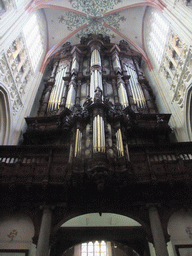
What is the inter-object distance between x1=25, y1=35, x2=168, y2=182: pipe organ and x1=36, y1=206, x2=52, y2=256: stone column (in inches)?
53.4

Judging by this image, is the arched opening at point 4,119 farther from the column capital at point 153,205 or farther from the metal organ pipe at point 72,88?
the column capital at point 153,205

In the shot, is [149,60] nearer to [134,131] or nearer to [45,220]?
[134,131]

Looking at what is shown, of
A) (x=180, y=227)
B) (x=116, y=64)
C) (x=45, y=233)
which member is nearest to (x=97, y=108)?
(x=45, y=233)

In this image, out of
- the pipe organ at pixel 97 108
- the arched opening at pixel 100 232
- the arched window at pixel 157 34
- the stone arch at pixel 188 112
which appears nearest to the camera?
the pipe organ at pixel 97 108

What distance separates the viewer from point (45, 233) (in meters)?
5.19

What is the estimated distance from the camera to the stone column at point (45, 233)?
4.90 m

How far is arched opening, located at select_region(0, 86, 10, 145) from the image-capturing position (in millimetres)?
7785

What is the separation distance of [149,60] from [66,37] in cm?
596

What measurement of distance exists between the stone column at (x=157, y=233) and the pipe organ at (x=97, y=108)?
1440 mm

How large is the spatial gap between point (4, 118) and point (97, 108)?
11.4 ft

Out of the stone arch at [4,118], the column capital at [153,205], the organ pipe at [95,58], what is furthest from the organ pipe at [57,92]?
the column capital at [153,205]

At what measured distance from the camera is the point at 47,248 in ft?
16.4

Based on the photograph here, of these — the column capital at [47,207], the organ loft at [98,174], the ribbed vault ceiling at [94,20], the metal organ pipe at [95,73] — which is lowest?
the column capital at [47,207]

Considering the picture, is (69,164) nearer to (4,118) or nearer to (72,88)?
(4,118)
